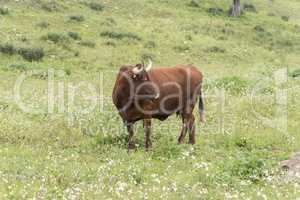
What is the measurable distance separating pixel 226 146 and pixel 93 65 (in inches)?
516

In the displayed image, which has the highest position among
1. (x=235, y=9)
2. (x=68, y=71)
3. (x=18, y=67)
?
(x=235, y=9)

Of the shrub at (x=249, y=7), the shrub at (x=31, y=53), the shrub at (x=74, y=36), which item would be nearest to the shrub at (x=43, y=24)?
the shrub at (x=74, y=36)

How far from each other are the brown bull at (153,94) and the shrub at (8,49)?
43.8 ft

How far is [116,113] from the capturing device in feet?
49.3

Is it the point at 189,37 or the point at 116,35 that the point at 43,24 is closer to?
the point at 116,35

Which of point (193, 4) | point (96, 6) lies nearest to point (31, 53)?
point (96, 6)

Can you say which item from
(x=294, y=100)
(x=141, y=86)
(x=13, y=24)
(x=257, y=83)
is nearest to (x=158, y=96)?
(x=141, y=86)

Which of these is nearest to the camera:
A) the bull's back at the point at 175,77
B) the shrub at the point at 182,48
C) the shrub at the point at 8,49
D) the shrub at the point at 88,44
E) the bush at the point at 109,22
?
the bull's back at the point at 175,77

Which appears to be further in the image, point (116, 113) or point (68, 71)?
point (68, 71)

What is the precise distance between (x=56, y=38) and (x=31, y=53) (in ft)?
10.5

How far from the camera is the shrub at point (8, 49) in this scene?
83.8 feet

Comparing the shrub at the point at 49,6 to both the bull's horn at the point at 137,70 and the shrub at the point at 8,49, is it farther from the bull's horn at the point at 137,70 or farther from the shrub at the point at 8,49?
the bull's horn at the point at 137,70

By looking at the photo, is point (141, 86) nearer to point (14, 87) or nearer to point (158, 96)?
point (158, 96)

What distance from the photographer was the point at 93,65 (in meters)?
26.0
